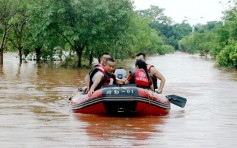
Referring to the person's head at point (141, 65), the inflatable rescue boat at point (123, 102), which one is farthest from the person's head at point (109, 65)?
the person's head at point (141, 65)

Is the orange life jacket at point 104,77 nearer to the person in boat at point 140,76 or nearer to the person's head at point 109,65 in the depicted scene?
the person's head at point 109,65

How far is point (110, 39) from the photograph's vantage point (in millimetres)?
31234

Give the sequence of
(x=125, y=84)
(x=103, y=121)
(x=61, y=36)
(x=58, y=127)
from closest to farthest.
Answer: (x=58, y=127), (x=103, y=121), (x=125, y=84), (x=61, y=36)

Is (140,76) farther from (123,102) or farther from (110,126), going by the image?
(110,126)

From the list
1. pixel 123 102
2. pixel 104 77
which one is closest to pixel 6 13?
pixel 104 77

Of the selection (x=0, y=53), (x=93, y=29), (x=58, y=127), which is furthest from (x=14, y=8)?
(x=58, y=127)

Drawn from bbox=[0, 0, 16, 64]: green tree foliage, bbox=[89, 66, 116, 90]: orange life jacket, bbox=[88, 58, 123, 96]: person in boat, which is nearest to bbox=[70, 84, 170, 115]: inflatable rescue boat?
bbox=[88, 58, 123, 96]: person in boat

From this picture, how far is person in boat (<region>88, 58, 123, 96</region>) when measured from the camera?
10094mm

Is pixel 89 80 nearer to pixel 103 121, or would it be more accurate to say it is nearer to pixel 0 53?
pixel 103 121

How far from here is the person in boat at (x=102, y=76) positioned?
10094 mm

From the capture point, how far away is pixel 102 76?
403 inches

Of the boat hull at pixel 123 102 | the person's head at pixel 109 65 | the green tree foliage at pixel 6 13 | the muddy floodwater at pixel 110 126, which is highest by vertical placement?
the green tree foliage at pixel 6 13

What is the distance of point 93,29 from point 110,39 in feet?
6.65

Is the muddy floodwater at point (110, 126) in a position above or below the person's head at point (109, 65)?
below
